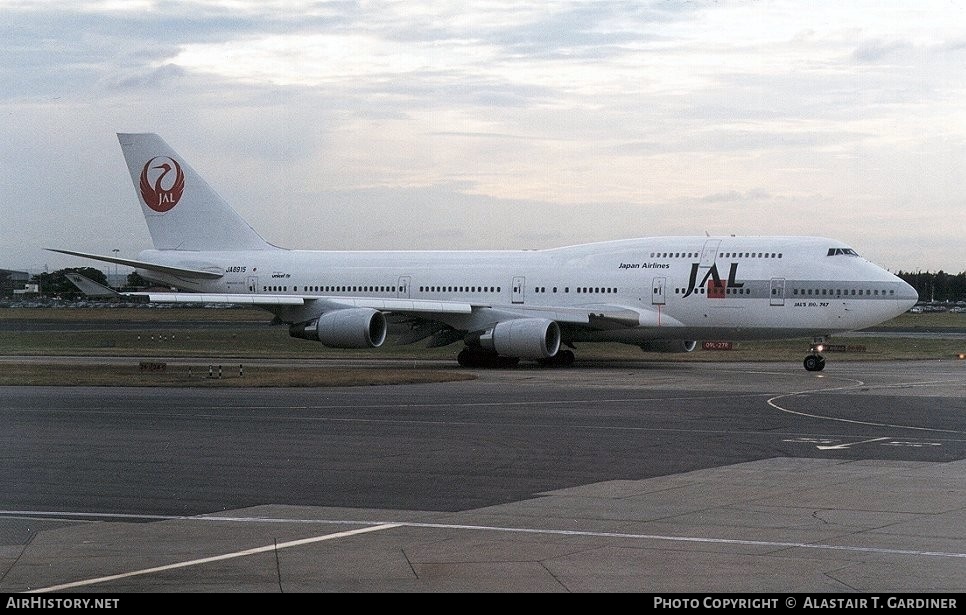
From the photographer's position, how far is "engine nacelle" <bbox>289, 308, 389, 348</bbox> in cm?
4531


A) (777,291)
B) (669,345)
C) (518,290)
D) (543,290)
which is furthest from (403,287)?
(777,291)

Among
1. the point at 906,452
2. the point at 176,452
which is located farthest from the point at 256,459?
the point at 906,452

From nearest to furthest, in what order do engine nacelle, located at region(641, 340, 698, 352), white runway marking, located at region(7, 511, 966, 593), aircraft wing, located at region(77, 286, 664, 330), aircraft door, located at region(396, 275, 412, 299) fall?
white runway marking, located at region(7, 511, 966, 593) → aircraft wing, located at region(77, 286, 664, 330) → engine nacelle, located at region(641, 340, 698, 352) → aircraft door, located at region(396, 275, 412, 299)

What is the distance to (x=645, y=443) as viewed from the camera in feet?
69.8

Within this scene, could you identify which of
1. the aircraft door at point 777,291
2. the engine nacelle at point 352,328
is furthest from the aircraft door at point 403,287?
the aircraft door at point 777,291

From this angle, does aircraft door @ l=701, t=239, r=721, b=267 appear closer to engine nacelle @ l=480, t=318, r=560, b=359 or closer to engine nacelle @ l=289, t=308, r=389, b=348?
engine nacelle @ l=480, t=318, r=560, b=359

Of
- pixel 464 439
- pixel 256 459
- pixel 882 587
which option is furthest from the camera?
pixel 464 439

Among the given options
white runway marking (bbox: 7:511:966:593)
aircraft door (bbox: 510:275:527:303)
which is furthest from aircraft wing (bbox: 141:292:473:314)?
white runway marking (bbox: 7:511:966:593)

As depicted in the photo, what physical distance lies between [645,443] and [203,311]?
75.7m

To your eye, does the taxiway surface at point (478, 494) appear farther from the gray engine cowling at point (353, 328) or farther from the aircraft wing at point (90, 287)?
the aircraft wing at point (90, 287)

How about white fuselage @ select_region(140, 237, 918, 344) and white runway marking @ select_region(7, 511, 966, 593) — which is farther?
white fuselage @ select_region(140, 237, 918, 344)

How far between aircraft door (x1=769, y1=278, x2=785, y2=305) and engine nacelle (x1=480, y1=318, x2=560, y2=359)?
714cm

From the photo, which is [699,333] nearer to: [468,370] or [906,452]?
[468,370]
